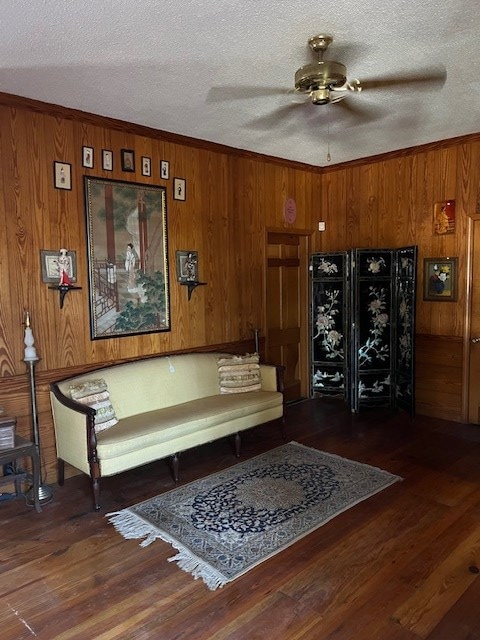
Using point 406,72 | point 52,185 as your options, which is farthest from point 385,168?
point 52,185

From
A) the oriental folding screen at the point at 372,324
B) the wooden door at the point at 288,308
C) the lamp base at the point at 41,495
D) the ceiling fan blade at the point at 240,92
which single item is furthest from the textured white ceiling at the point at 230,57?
the lamp base at the point at 41,495

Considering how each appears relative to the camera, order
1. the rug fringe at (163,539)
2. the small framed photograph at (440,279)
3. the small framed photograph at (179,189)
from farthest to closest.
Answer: the small framed photograph at (440,279), the small framed photograph at (179,189), the rug fringe at (163,539)

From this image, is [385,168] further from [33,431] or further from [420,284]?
[33,431]

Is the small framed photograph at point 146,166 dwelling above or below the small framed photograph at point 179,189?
above

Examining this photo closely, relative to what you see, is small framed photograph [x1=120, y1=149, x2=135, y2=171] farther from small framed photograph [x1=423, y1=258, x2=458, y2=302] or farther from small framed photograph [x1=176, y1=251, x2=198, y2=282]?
small framed photograph [x1=423, y1=258, x2=458, y2=302]

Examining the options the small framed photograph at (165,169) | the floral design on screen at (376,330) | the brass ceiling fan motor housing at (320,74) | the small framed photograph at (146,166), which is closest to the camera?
the brass ceiling fan motor housing at (320,74)

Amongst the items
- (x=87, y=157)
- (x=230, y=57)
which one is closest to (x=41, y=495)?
(x=87, y=157)

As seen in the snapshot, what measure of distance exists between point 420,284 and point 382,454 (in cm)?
194

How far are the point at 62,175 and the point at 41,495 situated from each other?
231cm

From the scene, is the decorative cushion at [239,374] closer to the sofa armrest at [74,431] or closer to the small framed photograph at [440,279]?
the sofa armrest at [74,431]

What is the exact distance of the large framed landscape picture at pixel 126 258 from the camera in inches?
145

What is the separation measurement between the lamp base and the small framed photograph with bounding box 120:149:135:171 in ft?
8.29

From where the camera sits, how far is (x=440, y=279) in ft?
15.4

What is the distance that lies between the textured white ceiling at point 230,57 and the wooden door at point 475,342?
113cm
